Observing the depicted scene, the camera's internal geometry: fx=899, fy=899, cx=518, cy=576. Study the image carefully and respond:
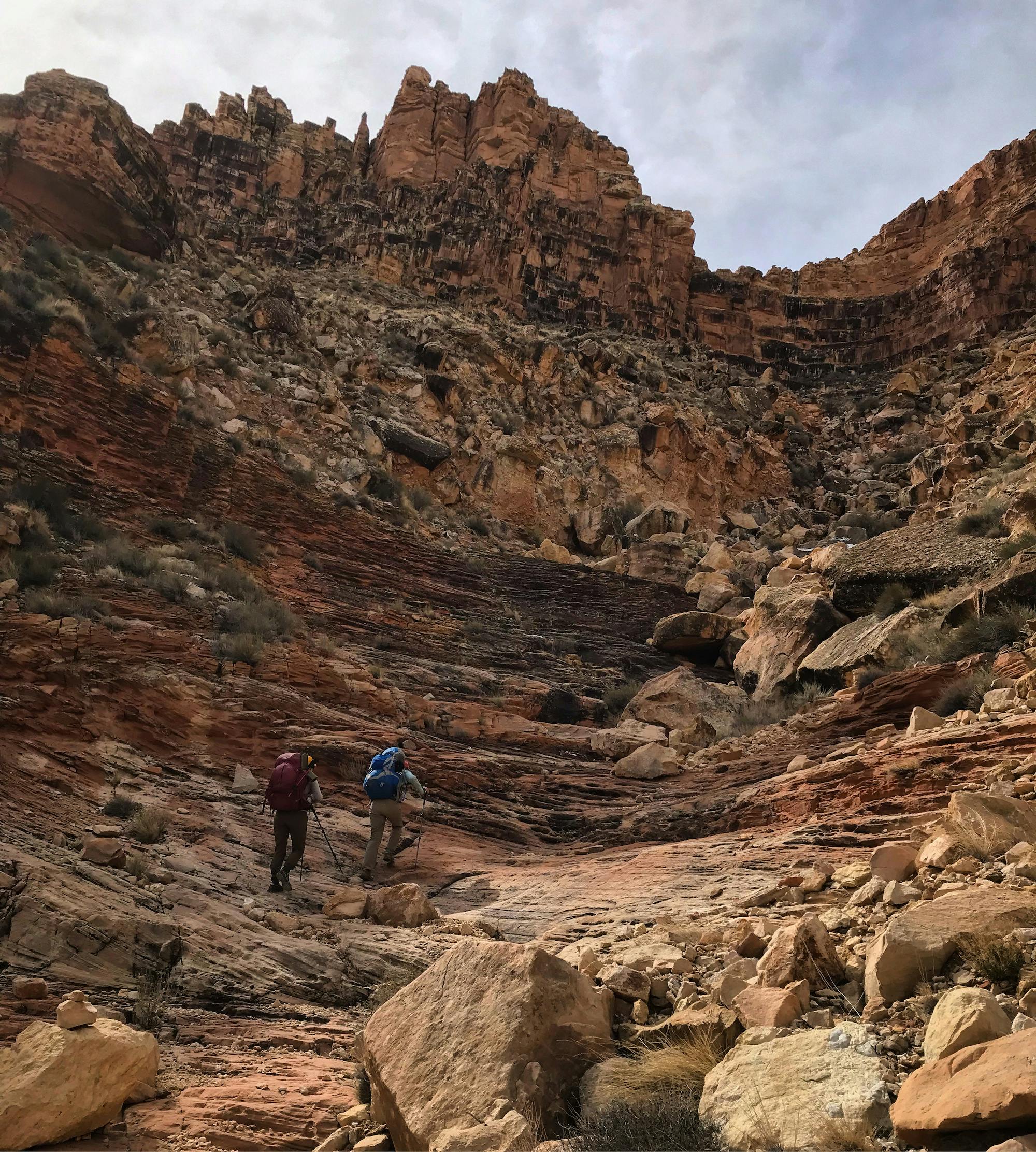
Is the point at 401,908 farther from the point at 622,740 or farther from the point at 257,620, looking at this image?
the point at 257,620

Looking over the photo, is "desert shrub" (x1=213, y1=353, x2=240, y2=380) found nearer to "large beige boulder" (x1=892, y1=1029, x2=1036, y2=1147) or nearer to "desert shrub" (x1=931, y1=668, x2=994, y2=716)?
"desert shrub" (x1=931, y1=668, x2=994, y2=716)

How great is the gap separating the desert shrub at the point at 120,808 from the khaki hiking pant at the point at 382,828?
2164 millimetres

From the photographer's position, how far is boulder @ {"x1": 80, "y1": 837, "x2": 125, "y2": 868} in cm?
661

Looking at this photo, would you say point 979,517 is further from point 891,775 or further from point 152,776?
point 152,776

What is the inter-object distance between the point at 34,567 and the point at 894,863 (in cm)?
1130

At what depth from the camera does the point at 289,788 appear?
321 inches

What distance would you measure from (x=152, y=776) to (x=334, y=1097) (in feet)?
19.2

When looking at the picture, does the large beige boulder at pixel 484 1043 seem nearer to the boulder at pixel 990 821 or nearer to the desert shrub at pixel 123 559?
the boulder at pixel 990 821

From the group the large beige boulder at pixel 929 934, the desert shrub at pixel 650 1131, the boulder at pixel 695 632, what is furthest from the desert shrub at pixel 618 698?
the desert shrub at pixel 650 1131

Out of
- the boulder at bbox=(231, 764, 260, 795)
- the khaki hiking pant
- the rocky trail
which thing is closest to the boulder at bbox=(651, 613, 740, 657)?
the rocky trail

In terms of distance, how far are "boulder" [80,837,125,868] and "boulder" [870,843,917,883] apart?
17.2ft

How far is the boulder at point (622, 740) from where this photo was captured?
43.1 feet

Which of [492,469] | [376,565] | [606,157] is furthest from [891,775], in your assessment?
[606,157]

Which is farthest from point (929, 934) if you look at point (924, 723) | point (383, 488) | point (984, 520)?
point (383, 488)
